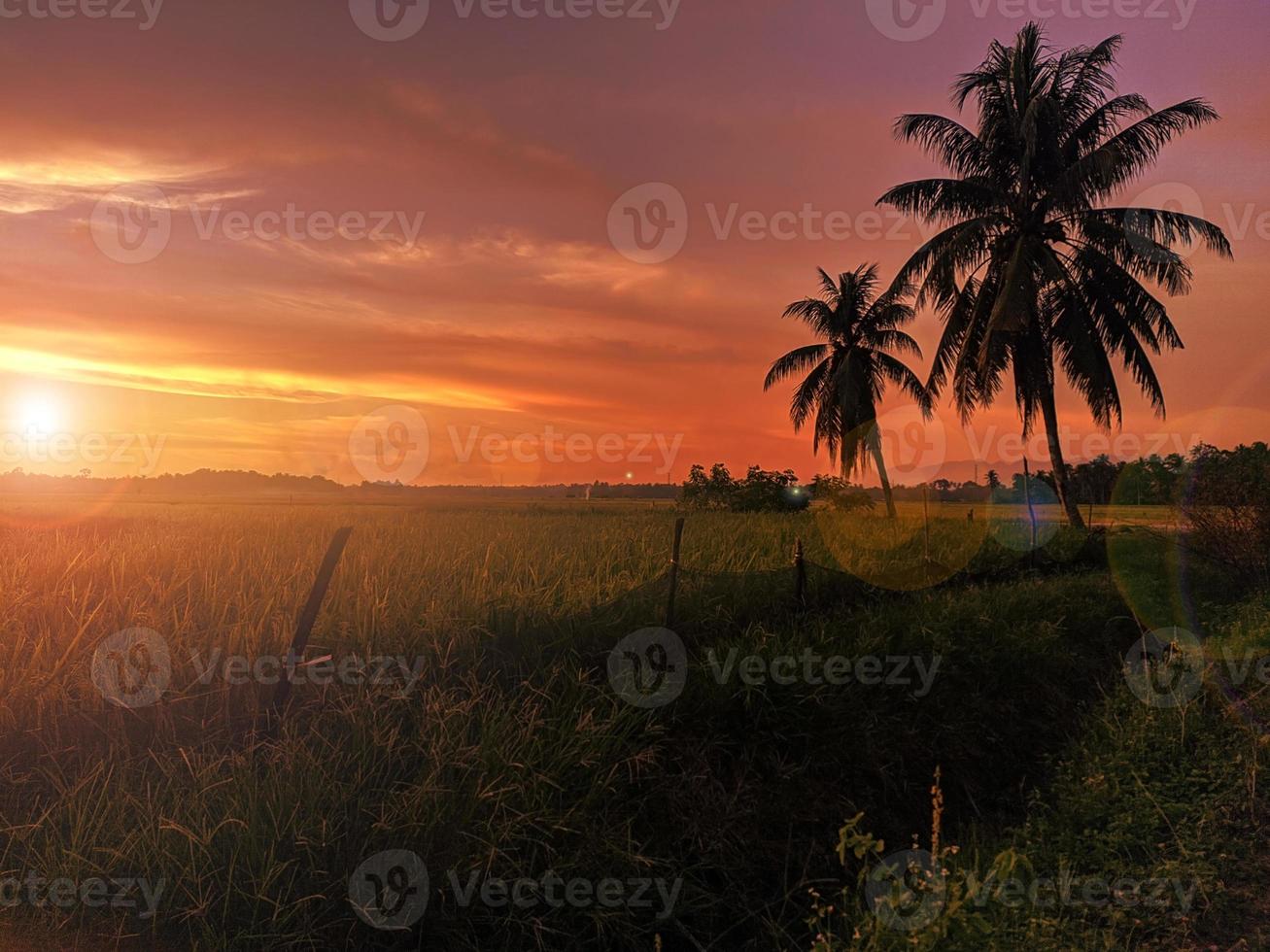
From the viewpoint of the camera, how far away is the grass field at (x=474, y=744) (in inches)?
170

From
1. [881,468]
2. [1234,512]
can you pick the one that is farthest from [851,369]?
[1234,512]

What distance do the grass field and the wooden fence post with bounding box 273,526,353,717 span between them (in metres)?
0.14

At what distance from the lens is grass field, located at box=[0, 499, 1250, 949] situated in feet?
14.2

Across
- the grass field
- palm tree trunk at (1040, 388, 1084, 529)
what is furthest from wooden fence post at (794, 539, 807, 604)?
palm tree trunk at (1040, 388, 1084, 529)

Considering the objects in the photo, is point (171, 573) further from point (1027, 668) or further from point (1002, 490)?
point (1002, 490)

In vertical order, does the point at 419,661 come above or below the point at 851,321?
below

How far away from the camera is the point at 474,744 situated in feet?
17.4

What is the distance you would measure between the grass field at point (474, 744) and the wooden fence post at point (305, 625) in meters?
0.14

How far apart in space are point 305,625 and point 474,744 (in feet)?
4.71

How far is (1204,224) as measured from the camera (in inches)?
783

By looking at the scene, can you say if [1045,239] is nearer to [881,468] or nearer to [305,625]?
[881,468]

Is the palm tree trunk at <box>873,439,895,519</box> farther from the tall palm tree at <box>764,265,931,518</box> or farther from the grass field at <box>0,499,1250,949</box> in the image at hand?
the grass field at <box>0,499,1250,949</box>

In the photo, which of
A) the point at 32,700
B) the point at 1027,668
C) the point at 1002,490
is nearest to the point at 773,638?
the point at 1027,668

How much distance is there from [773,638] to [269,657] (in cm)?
434
